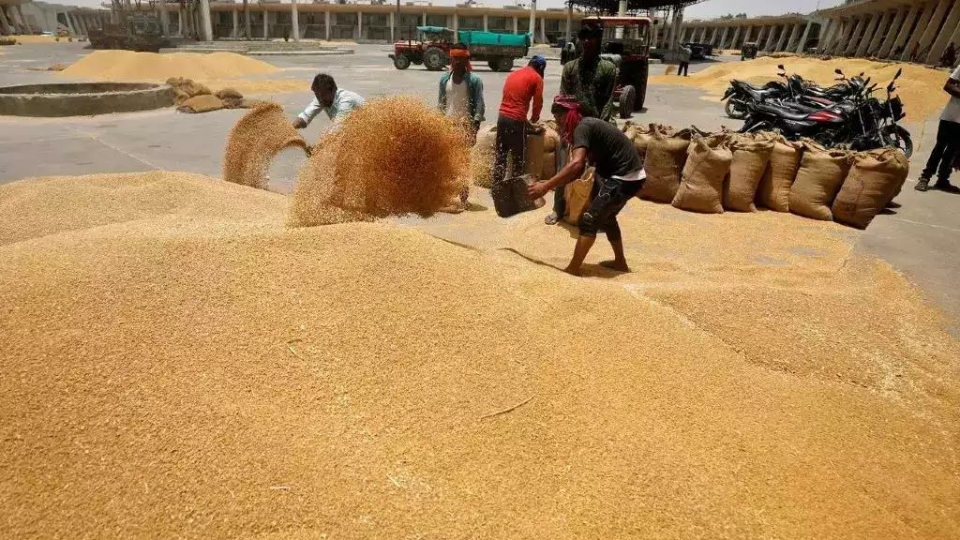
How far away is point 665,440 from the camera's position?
1.89 m

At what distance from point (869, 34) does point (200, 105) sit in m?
34.3

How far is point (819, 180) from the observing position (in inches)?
192

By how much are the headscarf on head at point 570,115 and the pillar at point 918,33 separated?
83.3 feet

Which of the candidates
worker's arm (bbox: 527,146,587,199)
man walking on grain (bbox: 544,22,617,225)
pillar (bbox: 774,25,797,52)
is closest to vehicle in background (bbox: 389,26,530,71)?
man walking on grain (bbox: 544,22,617,225)

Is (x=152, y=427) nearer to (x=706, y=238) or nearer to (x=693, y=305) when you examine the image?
(x=693, y=305)

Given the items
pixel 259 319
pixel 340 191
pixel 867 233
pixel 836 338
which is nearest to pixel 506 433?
pixel 259 319

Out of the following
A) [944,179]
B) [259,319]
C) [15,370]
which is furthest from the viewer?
[944,179]

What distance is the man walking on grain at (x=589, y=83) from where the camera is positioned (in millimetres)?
4426

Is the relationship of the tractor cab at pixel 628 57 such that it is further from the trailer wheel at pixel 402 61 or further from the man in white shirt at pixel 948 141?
the trailer wheel at pixel 402 61

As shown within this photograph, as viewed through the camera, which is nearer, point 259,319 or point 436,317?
point 259,319

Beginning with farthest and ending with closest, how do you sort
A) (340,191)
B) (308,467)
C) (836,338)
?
(340,191) → (836,338) → (308,467)

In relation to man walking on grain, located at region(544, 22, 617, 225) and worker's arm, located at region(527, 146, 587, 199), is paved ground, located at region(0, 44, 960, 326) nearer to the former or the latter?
worker's arm, located at region(527, 146, 587, 199)

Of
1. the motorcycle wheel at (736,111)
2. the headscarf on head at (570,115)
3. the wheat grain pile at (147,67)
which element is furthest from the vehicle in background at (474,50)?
the headscarf on head at (570,115)

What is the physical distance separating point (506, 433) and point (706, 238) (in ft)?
10.3
